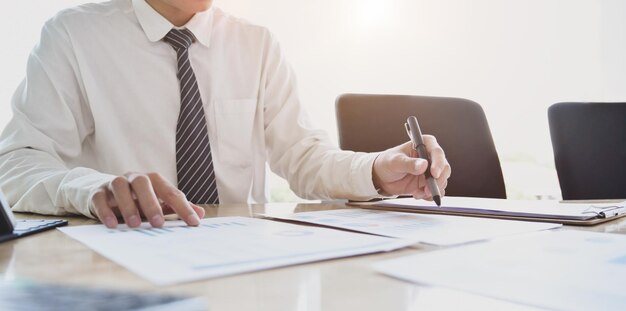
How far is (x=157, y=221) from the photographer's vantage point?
64 centimetres

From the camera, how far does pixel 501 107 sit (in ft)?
9.15

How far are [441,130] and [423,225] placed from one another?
0.88m

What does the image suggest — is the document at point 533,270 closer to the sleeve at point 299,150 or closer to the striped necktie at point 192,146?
the sleeve at point 299,150

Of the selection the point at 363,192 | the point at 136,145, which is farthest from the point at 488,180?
the point at 136,145

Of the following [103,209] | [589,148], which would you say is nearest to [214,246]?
[103,209]

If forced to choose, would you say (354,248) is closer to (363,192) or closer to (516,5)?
(363,192)

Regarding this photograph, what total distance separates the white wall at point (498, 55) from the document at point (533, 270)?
2266mm

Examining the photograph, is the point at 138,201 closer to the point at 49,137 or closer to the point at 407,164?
the point at 407,164

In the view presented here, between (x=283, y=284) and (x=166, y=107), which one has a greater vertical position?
(x=166, y=107)

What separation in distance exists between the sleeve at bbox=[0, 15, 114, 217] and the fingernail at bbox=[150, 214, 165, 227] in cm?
13

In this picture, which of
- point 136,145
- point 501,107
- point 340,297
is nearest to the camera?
point 340,297

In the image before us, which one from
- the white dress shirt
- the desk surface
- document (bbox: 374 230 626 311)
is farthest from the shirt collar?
document (bbox: 374 230 626 311)

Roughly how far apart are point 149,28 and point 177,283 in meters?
1.09

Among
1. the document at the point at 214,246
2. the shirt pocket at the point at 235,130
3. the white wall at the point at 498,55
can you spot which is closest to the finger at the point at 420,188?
the document at the point at 214,246
